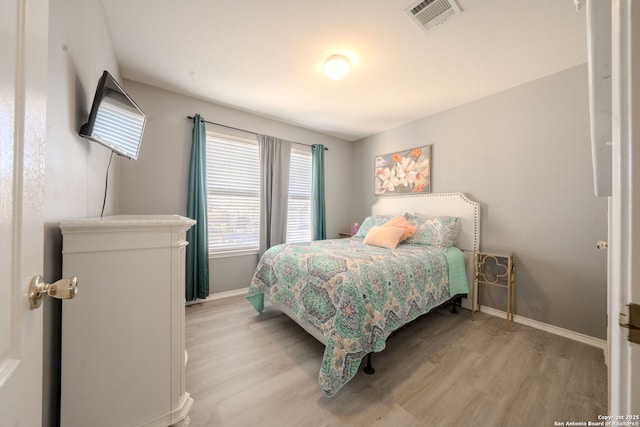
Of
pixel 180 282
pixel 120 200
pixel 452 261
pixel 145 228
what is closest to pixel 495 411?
pixel 452 261

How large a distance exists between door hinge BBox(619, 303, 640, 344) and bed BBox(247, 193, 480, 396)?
1.16 metres

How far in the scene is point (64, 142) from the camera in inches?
40.3

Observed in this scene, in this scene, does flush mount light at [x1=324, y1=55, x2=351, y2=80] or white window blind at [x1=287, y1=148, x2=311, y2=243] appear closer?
flush mount light at [x1=324, y1=55, x2=351, y2=80]

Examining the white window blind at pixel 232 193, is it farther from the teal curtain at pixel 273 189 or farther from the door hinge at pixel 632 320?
the door hinge at pixel 632 320

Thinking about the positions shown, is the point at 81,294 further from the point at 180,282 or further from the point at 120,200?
the point at 120,200

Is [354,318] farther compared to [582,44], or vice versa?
[582,44]

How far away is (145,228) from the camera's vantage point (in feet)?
3.50

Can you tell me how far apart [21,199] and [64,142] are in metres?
0.84

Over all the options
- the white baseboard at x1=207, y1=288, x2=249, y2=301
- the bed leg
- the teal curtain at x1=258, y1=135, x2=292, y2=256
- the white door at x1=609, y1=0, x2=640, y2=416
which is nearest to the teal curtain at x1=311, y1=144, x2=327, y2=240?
the teal curtain at x1=258, y1=135, x2=292, y2=256

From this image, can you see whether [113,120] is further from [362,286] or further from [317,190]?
[317,190]

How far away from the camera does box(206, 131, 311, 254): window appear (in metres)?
2.96

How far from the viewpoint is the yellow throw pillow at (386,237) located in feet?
8.51

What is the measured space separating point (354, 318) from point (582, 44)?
2825 mm

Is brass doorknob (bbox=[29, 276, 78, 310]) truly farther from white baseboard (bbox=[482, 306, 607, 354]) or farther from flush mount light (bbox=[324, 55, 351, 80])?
white baseboard (bbox=[482, 306, 607, 354])
